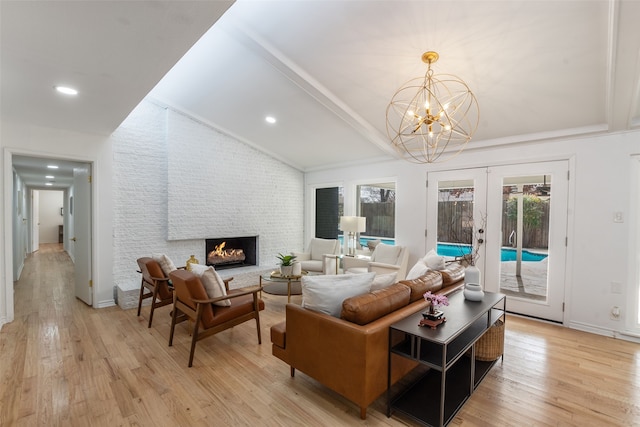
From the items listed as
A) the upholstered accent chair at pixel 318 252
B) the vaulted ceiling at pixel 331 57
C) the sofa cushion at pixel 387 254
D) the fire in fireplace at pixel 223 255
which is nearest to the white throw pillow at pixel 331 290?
the vaulted ceiling at pixel 331 57

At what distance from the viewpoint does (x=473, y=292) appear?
2650mm

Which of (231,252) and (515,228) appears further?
(231,252)

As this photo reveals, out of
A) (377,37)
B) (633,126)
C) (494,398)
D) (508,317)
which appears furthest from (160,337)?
(633,126)

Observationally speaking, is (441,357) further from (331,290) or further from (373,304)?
(331,290)

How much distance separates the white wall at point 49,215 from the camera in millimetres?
11719

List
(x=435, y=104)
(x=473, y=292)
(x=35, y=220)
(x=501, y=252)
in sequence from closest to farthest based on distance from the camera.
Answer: (x=473, y=292), (x=435, y=104), (x=501, y=252), (x=35, y=220)

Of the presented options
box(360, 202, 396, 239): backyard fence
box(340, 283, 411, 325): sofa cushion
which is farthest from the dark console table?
box(360, 202, 396, 239): backyard fence

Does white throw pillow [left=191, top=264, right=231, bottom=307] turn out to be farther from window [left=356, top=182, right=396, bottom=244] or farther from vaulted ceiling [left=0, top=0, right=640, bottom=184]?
window [left=356, top=182, right=396, bottom=244]

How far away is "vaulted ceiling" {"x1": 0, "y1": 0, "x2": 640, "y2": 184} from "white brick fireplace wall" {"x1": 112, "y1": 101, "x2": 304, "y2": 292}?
2.40 ft

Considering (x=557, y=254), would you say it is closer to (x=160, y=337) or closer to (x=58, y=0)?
(x=160, y=337)

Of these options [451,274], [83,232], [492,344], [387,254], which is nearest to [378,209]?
[387,254]

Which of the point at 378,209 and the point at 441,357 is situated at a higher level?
the point at 378,209

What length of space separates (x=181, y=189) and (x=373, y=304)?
4257mm

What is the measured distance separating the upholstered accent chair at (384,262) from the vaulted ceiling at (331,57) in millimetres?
2047
